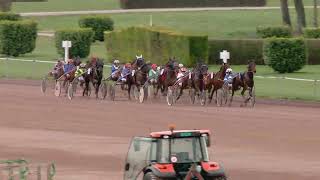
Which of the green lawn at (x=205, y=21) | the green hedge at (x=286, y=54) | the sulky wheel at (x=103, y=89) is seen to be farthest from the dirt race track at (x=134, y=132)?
the green lawn at (x=205, y=21)

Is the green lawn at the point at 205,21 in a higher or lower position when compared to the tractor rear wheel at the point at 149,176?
higher

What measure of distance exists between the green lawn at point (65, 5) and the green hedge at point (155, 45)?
2687 cm

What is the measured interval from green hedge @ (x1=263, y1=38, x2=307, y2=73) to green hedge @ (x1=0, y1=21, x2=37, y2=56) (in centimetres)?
1294

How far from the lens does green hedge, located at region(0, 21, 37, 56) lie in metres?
51.9

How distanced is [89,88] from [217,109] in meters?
6.19

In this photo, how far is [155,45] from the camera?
4659 cm

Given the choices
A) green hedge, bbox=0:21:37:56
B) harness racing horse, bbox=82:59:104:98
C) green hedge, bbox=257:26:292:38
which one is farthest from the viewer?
green hedge, bbox=257:26:292:38

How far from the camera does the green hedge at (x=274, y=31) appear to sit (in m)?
52.4

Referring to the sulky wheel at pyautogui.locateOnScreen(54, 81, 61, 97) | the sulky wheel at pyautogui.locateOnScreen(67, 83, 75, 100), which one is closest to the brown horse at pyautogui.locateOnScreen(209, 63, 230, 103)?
the sulky wheel at pyautogui.locateOnScreen(67, 83, 75, 100)

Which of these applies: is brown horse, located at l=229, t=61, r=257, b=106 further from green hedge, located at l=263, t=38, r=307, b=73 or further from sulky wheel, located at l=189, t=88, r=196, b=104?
green hedge, located at l=263, t=38, r=307, b=73

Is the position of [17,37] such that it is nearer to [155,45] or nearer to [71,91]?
[155,45]

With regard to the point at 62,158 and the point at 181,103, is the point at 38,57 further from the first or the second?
the point at 62,158

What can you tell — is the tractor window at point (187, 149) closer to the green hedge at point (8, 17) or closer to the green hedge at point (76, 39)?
the green hedge at point (76, 39)

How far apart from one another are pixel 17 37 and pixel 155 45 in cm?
858
